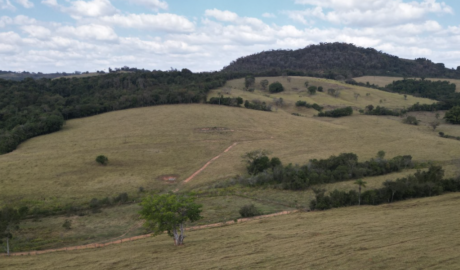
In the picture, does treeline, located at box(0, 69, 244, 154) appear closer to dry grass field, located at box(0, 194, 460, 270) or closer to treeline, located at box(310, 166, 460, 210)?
dry grass field, located at box(0, 194, 460, 270)

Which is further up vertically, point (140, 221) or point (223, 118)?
point (223, 118)

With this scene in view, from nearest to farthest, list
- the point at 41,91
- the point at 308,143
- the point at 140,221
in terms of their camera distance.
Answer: the point at 140,221, the point at 308,143, the point at 41,91

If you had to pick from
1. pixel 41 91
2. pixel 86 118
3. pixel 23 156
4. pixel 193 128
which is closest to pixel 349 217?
pixel 193 128

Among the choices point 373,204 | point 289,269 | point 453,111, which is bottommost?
point 373,204

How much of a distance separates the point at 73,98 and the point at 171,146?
196ft

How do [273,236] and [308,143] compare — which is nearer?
[273,236]

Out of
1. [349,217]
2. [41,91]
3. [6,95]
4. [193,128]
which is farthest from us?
[41,91]

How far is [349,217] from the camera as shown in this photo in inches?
1180

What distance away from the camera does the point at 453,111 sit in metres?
92.7

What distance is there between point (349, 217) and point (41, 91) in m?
Result: 124

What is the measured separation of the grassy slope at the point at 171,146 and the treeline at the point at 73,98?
14.2 feet

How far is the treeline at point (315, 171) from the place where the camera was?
156 feet

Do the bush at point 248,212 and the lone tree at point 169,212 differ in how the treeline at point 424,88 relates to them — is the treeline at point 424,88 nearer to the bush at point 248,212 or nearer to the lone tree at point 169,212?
the bush at point 248,212

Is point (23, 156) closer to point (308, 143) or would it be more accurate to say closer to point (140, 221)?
point (140, 221)
